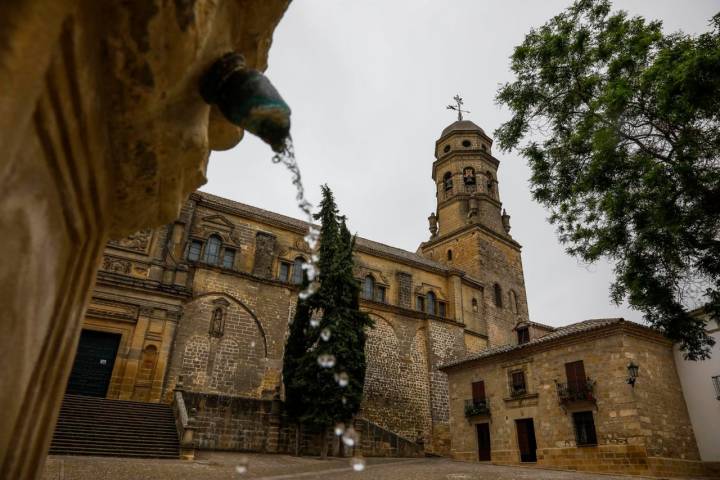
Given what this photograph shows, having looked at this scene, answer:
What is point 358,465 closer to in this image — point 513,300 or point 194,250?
point 194,250

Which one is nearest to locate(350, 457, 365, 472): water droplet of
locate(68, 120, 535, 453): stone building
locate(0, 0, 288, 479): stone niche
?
locate(68, 120, 535, 453): stone building

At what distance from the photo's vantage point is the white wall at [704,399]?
634 inches

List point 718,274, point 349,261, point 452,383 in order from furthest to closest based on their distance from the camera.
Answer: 1. point 452,383
2. point 349,261
3. point 718,274

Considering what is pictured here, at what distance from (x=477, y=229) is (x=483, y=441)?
17524 millimetres

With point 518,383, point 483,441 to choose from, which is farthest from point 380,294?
point 518,383

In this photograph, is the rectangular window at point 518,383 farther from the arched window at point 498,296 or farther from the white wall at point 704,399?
the arched window at point 498,296

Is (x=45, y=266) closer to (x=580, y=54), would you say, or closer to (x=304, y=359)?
(x=580, y=54)

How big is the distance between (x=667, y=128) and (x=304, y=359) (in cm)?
1451

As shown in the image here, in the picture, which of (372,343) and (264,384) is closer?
(264,384)

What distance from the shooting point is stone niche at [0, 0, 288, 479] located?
1.26 meters

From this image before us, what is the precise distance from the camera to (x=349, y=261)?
20.0 metres

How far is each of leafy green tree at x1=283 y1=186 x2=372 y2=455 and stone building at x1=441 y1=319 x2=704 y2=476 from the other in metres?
6.78

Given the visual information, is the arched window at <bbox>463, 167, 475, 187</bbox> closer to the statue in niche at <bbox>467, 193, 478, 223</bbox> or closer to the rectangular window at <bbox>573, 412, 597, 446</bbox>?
the statue in niche at <bbox>467, 193, 478, 223</bbox>

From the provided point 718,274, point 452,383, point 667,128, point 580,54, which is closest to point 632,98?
point 667,128
